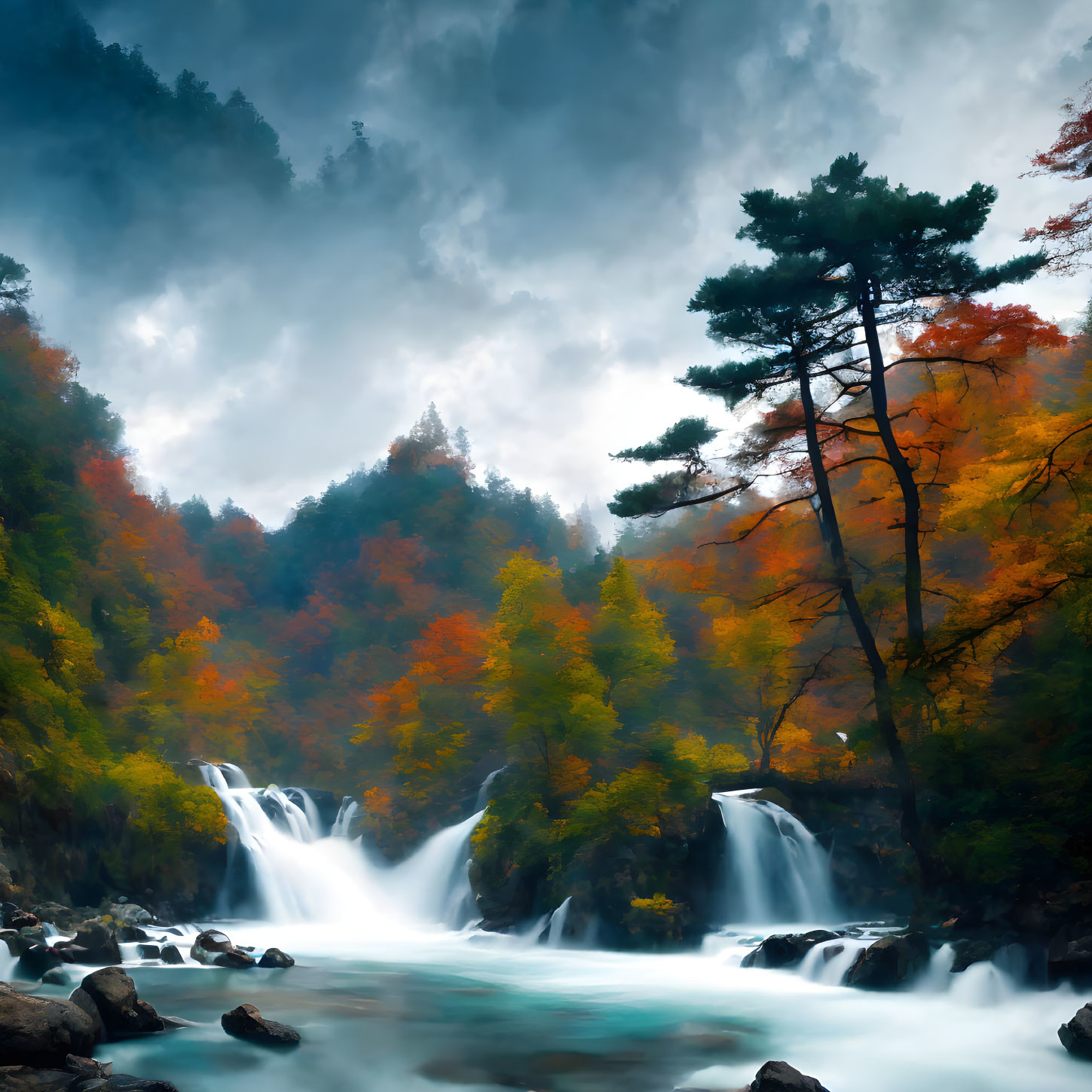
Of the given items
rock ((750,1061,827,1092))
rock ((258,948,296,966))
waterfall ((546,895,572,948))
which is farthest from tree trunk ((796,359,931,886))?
rock ((258,948,296,966))

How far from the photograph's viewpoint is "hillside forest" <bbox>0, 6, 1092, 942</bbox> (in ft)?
42.7

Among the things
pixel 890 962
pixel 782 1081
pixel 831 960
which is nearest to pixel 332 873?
pixel 831 960

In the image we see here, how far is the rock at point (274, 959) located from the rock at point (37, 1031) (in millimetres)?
8161

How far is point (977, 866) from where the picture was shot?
1203 centimetres

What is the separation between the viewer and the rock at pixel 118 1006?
33.0 feet

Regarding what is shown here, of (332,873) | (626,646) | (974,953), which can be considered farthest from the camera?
(332,873)

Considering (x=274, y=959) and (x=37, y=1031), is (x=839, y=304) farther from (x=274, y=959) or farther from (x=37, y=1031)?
(x=274, y=959)

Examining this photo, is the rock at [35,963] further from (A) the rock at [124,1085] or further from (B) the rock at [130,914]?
(A) the rock at [124,1085]

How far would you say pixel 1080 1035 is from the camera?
892 cm

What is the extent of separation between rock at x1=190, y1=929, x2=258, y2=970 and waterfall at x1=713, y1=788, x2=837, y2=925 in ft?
35.4

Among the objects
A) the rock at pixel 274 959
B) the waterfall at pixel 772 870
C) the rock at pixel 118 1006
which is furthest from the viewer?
the waterfall at pixel 772 870

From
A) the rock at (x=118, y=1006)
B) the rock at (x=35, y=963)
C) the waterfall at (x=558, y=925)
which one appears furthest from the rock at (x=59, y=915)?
the waterfall at (x=558, y=925)

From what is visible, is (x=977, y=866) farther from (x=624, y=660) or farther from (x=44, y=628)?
(x=44, y=628)

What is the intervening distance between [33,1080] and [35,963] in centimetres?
687
